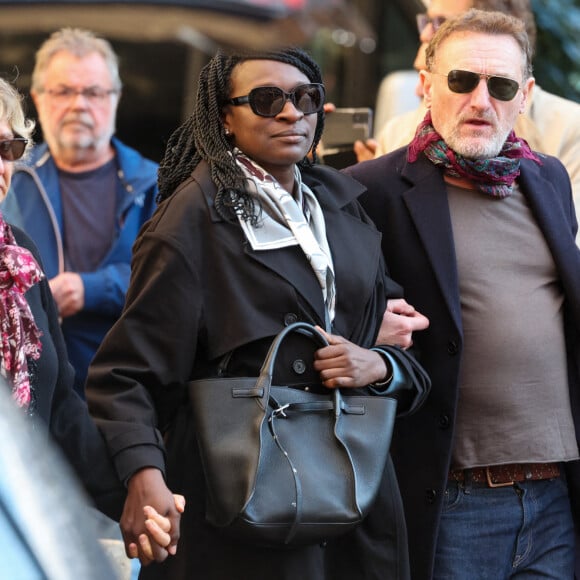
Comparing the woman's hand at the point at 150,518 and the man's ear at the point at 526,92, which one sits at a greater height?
the man's ear at the point at 526,92

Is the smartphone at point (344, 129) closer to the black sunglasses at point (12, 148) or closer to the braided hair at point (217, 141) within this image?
the braided hair at point (217, 141)

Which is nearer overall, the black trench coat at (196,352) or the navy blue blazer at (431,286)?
the black trench coat at (196,352)

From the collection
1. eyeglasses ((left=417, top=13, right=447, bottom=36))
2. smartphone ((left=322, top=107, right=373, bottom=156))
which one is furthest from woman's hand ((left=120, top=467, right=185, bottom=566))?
eyeglasses ((left=417, top=13, right=447, bottom=36))

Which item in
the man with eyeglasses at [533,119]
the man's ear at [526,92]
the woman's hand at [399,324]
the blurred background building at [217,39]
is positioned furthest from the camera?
the man with eyeglasses at [533,119]

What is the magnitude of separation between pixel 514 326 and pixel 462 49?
88 cm

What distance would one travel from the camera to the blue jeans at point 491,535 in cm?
468

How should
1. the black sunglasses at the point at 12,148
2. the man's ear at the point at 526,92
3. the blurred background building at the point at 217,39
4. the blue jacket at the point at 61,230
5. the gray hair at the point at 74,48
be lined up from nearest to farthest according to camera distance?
the blurred background building at the point at 217,39 < the black sunglasses at the point at 12,148 < the man's ear at the point at 526,92 < the blue jacket at the point at 61,230 < the gray hair at the point at 74,48

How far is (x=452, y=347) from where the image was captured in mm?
4621

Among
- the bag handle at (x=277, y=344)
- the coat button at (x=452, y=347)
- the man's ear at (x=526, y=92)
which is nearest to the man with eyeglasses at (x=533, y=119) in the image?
the man's ear at (x=526, y=92)

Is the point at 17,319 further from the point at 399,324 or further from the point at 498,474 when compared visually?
the point at 498,474

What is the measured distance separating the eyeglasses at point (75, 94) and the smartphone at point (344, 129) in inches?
56.2

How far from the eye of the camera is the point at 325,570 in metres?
4.17

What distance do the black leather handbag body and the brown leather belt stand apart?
0.72 meters

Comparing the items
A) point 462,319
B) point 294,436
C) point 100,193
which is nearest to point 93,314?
point 100,193
